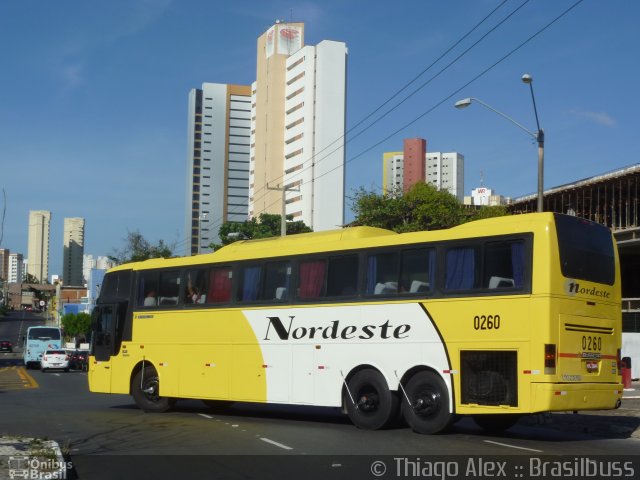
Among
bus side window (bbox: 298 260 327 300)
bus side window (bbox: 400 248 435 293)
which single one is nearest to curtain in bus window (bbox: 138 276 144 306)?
bus side window (bbox: 298 260 327 300)

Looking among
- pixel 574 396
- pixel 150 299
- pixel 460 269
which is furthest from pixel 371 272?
pixel 150 299

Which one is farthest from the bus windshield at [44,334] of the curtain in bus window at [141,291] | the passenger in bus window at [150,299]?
the passenger in bus window at [150,299]

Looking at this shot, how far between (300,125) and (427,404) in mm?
134836

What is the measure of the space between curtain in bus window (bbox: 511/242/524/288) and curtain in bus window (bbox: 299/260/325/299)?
4456 millimetres

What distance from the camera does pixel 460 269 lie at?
49.1 ft

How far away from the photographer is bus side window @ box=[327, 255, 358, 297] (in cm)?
1683

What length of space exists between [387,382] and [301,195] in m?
129

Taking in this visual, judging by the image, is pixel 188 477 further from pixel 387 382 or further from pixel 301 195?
pixel 301 195

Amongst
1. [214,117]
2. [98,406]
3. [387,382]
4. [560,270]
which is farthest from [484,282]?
[214,117]

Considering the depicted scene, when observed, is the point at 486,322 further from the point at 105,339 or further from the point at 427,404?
the point at 105,339

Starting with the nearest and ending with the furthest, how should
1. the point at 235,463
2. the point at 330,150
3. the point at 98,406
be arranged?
the point at 235,463 < the point at 98,406 < the point at 330,150

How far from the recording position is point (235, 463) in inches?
456

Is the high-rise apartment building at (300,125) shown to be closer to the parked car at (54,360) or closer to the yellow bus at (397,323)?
the parked car at (54,360)

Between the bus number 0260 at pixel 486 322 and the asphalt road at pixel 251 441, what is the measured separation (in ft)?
6.12
